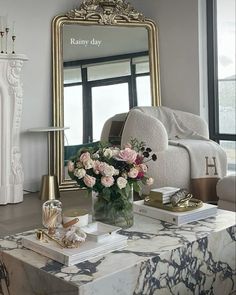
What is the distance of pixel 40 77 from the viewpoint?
459cm

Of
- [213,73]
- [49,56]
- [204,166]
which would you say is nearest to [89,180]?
[204,166]

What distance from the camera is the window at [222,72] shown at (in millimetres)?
4875

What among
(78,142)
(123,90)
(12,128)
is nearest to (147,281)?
(12,128)

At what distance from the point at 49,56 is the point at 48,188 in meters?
1.43

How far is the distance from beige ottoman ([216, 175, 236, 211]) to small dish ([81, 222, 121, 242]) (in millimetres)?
1435

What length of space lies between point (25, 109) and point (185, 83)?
188 cm

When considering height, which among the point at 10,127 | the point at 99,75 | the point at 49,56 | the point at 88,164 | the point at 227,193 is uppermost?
the point at 49,56

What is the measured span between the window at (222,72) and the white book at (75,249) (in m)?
3.55

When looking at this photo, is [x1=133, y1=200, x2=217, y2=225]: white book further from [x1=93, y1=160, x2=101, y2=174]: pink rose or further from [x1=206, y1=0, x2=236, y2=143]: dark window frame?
[x1=206, y1=0, x2=236, y2=143]: dark window frame

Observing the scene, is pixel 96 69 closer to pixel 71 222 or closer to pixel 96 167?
pixel 96 167

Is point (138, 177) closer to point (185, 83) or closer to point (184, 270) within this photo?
point (184, 270)

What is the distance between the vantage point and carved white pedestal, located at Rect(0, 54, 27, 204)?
3.97 meters

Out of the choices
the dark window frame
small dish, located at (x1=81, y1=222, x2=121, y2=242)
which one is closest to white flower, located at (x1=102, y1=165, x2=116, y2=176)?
small dish, located at (x1=81, y1=222, x2=121, y2=242)

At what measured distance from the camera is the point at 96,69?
15.6ft
